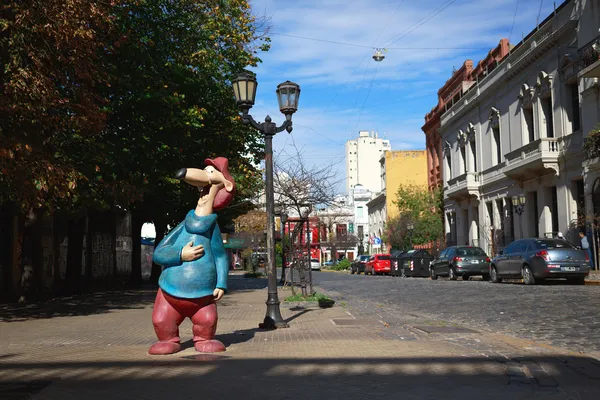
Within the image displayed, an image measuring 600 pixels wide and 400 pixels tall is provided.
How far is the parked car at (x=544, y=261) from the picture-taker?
19328 mm

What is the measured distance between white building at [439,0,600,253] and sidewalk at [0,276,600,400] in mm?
20182

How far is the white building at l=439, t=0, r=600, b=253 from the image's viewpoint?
1083 inches

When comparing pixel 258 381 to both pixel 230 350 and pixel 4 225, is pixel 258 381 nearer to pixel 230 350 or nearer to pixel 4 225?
pixel 230 350

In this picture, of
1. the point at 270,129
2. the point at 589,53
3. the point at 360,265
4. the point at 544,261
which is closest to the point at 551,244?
the point at 544,261

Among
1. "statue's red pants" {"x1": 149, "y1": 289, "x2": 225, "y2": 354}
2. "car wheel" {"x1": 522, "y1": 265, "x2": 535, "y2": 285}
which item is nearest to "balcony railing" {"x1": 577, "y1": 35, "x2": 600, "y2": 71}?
"car wheel" {"x1": 522, "y1": 265, "x2": 535, "y2": 285}

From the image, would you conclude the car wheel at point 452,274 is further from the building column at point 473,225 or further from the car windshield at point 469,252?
the building column at point 473,225

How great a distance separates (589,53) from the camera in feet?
83.0

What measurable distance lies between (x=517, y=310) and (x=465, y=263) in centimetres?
1480

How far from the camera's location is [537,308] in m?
12.8

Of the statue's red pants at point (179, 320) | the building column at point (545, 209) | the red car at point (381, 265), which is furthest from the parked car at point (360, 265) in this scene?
the statue's red pants at point (179, 320)

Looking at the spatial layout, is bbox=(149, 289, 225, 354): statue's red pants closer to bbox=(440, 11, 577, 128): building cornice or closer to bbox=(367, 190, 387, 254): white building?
bbox=(440, 11, 577, 128): building cornice

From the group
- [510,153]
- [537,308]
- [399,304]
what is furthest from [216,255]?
[510,153]

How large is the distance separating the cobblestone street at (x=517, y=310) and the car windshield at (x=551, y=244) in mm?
2813

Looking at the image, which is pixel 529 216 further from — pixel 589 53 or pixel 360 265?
pixel 360 265
